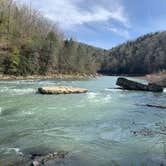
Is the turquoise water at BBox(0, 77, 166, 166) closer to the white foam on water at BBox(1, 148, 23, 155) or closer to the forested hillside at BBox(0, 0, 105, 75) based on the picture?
the white foam on water at BBox(1, 148, 23, 155)

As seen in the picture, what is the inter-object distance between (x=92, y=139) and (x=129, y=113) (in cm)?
859

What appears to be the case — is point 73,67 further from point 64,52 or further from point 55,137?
point 55,137

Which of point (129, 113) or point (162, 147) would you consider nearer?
point (162, 147)

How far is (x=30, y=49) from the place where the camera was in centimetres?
7719

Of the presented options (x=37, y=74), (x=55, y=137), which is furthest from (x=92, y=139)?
(x=37, y=74)

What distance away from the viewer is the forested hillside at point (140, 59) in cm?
12244

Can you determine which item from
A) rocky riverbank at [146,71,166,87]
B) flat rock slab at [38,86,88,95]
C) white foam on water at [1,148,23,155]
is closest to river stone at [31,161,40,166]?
white foam on water at [1,148,23,155]

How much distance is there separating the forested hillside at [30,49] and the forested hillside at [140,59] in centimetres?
3198

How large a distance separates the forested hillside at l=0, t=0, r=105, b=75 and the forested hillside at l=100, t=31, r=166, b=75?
1259 inches

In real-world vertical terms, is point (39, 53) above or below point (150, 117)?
above

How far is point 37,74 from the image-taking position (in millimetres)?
76312

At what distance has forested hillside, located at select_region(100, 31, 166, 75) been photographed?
122 m

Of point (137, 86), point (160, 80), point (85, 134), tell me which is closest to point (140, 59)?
→ point (160, 80)

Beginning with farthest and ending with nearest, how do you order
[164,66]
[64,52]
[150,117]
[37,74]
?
[164,66]
[64,52]
[37,74]
[150,117]
